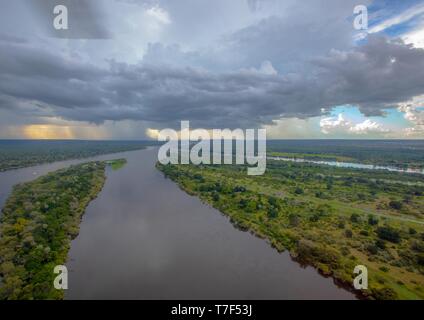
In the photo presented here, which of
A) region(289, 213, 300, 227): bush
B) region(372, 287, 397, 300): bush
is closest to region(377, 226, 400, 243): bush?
region(289, 213, 300, 227): bush

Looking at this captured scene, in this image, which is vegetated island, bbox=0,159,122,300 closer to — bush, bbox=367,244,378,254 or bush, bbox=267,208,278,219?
bush, bbox=267,208,278,219

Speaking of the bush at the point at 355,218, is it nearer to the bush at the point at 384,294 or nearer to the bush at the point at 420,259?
the bush at the point at 420,259

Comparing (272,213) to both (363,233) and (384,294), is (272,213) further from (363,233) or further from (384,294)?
(384,294)

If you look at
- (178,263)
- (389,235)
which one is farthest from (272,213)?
(178,263)

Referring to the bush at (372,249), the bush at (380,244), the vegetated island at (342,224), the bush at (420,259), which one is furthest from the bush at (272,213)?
the bush at (420,259)

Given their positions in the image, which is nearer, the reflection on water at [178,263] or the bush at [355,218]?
the reflection on water at [178,263]

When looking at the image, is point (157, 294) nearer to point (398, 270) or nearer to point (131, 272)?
point (131, 272)
